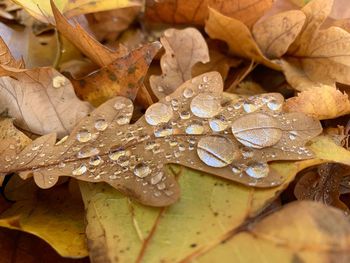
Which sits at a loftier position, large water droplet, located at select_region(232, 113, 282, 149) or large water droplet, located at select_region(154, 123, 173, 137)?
large water droplet, located at select_region(232, 113, 282, 149)

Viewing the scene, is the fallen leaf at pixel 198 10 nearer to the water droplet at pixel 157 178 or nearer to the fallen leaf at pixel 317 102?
the fallen leaf at pixel 317 102

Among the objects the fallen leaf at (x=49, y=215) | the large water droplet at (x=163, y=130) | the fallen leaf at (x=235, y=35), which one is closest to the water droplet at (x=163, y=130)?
the large water droplet at (x=163, y=130)

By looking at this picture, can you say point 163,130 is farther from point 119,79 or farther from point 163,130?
point 119,79

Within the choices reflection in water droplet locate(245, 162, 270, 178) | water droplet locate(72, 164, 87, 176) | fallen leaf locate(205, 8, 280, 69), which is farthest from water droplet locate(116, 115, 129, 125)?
fallen leaf locate(205, 8, 280, 69)

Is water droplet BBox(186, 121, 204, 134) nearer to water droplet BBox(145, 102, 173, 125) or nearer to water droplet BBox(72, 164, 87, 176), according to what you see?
water droplet BBox(145, 102, 173, 125)

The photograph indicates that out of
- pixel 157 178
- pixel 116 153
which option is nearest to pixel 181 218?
pixel 157 178

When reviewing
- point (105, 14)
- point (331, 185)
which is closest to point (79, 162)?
point (331, 185)

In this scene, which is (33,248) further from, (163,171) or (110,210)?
(163,171)
